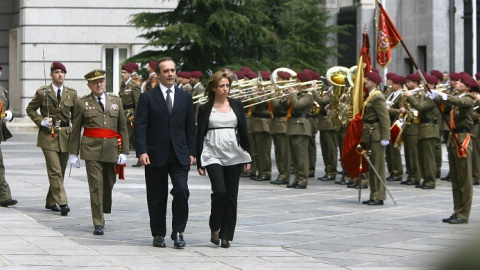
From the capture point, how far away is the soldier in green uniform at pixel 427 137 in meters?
15.8

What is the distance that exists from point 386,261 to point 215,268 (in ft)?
5.14

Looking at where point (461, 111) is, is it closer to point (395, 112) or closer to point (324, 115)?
point (395, 112)

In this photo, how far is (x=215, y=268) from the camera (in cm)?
764

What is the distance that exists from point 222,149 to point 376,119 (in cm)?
491

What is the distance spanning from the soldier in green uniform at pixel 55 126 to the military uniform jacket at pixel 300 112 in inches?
204

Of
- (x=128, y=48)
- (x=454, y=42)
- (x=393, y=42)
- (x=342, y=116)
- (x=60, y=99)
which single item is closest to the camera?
(x=60, y=99)

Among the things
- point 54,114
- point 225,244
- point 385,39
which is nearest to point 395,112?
point 385,39

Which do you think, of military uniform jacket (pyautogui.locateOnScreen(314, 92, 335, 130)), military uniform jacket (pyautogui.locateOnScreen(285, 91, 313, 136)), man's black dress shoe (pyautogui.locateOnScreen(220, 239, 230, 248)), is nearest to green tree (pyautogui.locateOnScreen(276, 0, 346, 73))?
military uniform jacket (pyautogui.locateOnScreen(314, 92, 335, 130))

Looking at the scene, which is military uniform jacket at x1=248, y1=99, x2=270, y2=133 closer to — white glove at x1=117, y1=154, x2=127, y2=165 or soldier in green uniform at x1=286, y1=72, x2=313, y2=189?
soldier in green uniform at x1=286, y1=72, x2=313, y2=189

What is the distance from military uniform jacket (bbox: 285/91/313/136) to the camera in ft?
51.5

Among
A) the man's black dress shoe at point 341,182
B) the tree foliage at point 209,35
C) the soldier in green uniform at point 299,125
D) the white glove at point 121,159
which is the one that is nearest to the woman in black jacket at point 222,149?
the white glove at point 121,159

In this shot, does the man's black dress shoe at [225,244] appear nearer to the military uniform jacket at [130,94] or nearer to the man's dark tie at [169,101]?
the man's dark tie at [169,101]

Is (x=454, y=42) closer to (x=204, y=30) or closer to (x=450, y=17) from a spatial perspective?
(x=450, y=17)

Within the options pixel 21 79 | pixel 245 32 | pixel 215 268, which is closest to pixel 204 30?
pixel 245 32
